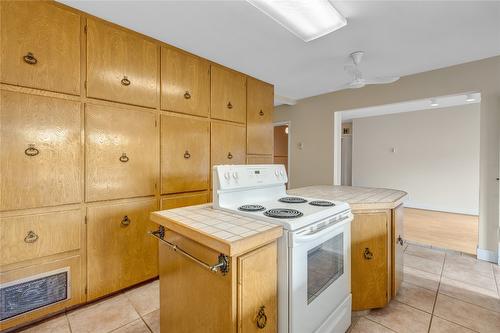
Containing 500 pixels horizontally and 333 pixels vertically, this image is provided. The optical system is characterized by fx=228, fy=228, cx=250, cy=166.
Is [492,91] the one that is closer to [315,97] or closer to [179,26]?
[315,97]

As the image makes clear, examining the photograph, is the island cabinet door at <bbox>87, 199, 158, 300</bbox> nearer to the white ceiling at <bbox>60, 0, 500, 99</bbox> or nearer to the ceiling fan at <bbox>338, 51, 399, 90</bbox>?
the white ceiling at <bbox>60, 0, 500, 99</bbox>

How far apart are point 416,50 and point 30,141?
367 cm

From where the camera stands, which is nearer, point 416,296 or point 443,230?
point 416,296

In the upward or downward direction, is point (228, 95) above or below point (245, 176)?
above

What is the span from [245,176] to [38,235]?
61.4 inches

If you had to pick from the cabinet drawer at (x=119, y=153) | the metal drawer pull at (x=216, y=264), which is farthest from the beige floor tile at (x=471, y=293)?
the cabinet drawer at (x=119, y=153)

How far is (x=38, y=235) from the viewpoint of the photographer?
64.9 inches

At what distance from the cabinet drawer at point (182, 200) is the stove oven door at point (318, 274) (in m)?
1.63

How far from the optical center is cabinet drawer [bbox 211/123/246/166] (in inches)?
111

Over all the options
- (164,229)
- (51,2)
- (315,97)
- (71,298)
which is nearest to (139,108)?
(51,2)

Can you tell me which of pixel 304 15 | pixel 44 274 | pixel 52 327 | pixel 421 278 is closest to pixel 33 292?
pixel 44 274

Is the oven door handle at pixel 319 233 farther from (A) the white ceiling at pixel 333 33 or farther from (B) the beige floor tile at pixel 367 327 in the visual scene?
(A) the white ceiling at pixel 333 33

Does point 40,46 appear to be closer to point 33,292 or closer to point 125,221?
point 125,221

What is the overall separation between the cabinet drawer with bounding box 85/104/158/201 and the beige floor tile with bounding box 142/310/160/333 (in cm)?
100
